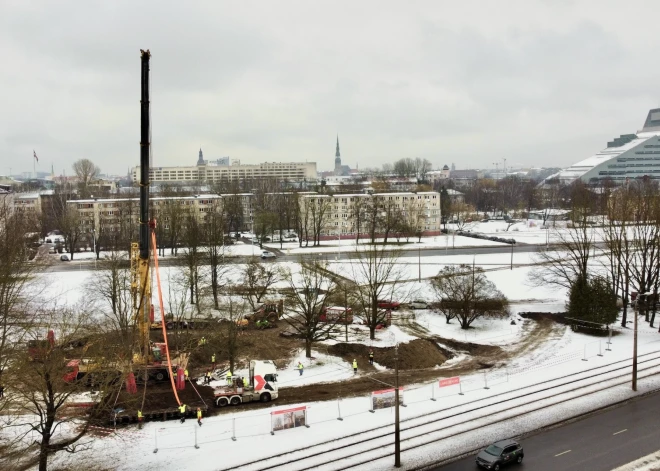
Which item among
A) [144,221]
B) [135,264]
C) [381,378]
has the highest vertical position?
[144,221]

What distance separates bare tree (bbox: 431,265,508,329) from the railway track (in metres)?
10.4

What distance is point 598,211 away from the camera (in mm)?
90375

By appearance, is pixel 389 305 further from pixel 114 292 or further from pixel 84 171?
pixel 84 171

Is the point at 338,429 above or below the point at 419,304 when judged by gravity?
below

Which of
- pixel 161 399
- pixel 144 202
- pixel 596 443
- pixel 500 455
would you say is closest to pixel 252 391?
pixel 161 399

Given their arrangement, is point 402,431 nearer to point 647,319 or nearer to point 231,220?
point 647,319

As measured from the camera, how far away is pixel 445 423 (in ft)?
69.6

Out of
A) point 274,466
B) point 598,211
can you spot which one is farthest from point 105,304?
point 598,211

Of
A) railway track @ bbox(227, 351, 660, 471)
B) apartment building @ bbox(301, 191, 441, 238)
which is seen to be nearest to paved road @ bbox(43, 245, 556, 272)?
apartment building @ bbox(301, 191, 441, 238)

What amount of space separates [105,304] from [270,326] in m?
14.0

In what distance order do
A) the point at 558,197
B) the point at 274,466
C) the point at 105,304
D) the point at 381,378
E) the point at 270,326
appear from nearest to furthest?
the point at 274,466, the point at 381,378, the point at 270,326, the point at 105,304, the point at 558,197

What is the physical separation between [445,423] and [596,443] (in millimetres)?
5540

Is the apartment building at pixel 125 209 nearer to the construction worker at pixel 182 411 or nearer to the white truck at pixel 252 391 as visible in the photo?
the white truck at pixel 252 391

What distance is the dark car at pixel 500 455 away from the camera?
17172 millimetres
